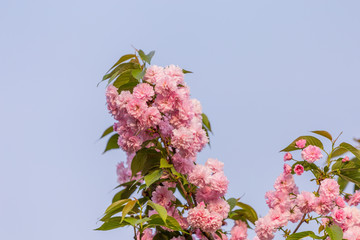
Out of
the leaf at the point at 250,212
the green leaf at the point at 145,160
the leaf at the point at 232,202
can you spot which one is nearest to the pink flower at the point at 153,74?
the green leaf at the point at 145,160

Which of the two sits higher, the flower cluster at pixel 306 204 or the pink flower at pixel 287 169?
the pink flower at pixel 287 169

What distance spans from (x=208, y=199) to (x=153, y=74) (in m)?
0.60

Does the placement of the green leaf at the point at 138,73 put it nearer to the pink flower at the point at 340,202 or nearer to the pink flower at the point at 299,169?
the pink flower at the point at 299,169

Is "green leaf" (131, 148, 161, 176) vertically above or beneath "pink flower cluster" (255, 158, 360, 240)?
above

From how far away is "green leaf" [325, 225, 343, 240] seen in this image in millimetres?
2099

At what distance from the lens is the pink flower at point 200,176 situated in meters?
2.24

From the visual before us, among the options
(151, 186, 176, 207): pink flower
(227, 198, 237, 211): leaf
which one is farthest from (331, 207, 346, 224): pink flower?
(151, 186, 176, 207): pink flower

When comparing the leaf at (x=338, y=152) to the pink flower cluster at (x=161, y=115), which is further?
the leaf at (x=338, y=152)

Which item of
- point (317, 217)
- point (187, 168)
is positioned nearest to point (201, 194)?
point (187, 168)

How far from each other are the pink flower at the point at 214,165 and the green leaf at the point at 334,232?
526 mm

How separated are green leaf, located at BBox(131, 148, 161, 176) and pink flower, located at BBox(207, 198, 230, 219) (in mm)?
293

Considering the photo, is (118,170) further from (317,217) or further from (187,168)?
(317,217)

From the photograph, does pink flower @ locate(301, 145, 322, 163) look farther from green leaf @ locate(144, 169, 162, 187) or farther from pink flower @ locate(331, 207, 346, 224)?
green leaf @ locate(144, 169, 162, 187)

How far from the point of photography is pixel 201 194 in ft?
7.55
